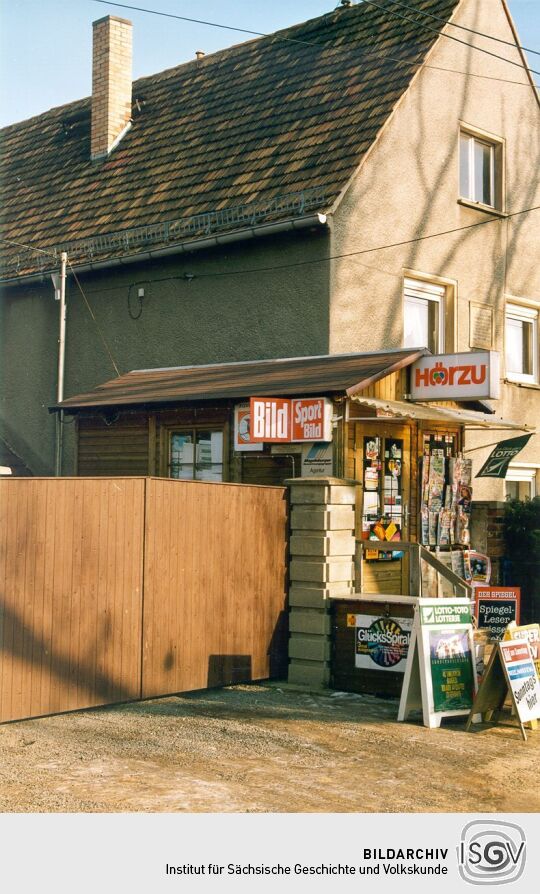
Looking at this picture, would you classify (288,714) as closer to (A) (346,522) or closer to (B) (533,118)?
(A) (346,522)

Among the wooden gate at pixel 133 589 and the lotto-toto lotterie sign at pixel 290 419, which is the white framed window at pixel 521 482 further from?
the wooden gate at pixel 133 589

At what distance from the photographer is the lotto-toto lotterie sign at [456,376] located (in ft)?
38.7

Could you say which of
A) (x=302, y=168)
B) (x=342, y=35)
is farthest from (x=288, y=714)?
(x=342, y=35)

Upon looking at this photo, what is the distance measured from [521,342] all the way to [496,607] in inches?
297

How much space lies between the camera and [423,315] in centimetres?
1603

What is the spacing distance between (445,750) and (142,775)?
92.9 inches

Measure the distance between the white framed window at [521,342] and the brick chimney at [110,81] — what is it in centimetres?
754

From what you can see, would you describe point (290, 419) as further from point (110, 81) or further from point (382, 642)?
point (110, 81)

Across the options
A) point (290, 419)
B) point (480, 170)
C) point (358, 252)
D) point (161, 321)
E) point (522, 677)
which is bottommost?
point (522, 677)

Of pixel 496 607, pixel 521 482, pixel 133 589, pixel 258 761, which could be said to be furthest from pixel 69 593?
pixel 521 482

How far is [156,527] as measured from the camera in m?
9.30

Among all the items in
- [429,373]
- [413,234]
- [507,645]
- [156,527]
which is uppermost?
[413,234]

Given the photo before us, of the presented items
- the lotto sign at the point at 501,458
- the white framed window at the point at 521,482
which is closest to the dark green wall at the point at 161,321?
the lotto sign at the point at 501,458
